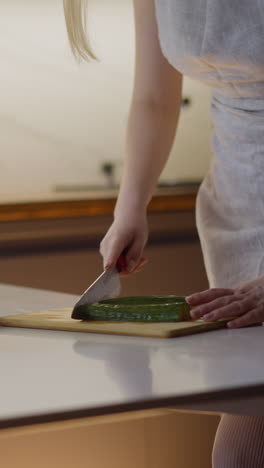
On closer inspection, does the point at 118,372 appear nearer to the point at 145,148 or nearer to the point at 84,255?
the point at 145,148

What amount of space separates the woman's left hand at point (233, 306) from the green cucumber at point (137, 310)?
0.02 meters

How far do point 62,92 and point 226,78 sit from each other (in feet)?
6.49

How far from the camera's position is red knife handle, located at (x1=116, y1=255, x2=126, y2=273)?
1111 mm

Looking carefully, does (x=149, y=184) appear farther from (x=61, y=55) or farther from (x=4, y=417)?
(x=61, y=55)

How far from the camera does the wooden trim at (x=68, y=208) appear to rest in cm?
232

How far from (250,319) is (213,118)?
1.61 ft

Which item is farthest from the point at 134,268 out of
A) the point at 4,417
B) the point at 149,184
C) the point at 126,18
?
the point at 126,18

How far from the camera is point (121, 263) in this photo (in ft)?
3.68

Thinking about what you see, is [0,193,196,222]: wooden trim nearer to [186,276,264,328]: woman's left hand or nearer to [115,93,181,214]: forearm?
[115,93,181,214]: forearm

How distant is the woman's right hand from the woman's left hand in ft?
0.78

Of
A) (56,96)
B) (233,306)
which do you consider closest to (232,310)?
(233,306)

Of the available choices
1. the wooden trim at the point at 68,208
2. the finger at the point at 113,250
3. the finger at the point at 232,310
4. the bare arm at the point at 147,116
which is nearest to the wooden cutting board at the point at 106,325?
the finger at the point at 232,310

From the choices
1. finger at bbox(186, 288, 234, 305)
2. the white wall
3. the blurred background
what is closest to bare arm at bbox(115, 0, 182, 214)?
finger at bbox(186, 288, 234, 305)

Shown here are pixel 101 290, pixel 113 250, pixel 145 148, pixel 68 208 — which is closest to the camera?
pixel 101 290
